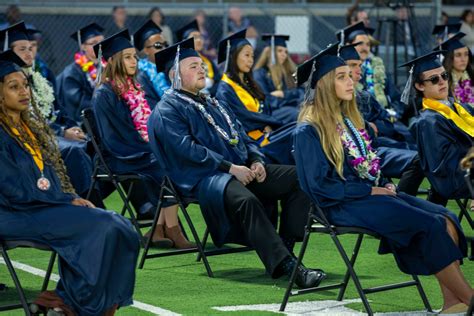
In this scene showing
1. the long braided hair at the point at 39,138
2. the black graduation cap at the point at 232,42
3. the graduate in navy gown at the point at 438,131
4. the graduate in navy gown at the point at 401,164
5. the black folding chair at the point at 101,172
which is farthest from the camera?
the black graduation cap at the point at 232,42

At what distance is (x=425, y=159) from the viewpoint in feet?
27.2

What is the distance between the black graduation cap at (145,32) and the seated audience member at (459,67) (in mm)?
2716

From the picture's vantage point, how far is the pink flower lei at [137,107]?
30.5 ft

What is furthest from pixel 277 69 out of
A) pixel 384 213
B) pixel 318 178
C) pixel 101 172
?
pixel 384 213

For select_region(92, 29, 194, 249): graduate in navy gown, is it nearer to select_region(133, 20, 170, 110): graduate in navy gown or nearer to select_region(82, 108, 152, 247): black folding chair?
select_region(82, 108, 152, 247): black folding chair

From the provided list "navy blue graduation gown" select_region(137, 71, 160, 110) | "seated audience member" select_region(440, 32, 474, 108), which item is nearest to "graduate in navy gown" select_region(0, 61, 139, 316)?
"navy blue graduation gown" select_region(137, 71, 160, 110)

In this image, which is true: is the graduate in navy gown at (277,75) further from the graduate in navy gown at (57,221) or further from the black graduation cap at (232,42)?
the graduate in navy gown at (57,221)

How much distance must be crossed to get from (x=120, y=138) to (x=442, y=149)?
8.81 ft


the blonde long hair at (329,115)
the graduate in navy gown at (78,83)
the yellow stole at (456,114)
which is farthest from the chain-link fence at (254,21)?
the blonde long hair at (329,115)

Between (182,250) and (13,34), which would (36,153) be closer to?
(182,250)

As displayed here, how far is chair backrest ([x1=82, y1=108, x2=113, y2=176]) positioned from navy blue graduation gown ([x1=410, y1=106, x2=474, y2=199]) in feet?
8.22

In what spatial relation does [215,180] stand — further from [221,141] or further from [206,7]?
[206,7]

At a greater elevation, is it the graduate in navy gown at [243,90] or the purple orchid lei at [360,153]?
the purple orchid lei at [360,153]

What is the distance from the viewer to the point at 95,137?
30.4ft
